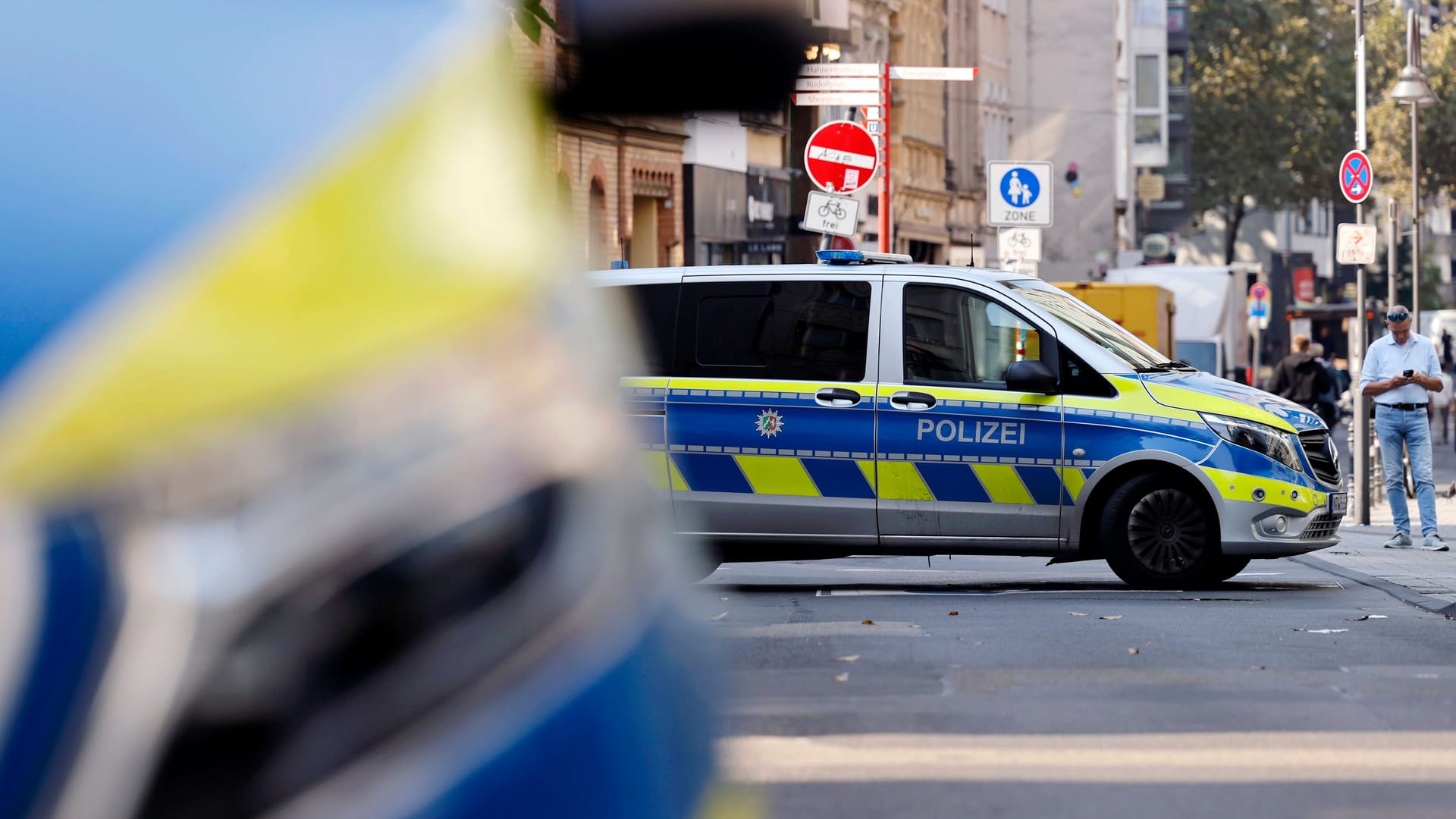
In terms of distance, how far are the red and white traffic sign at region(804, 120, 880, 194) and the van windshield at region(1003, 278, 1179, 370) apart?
24.3 feet

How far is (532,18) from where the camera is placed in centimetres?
168

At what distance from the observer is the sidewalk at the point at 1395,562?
11.1 metres

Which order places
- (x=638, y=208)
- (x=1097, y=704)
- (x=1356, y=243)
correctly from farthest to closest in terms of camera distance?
(x=638, y=208) → (x=1356, y=243) → (x=1097, y=704)

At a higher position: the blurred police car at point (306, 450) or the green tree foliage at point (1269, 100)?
the green tree foliage at point (1269, 100)

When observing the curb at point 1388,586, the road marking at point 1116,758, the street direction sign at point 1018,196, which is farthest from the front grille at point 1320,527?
the street direction sign at point 1018,196

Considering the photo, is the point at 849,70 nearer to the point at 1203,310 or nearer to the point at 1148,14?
the point at 1203,310

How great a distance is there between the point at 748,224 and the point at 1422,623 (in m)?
26.3

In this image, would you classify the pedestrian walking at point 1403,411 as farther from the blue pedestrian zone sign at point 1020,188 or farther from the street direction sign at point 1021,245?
the street direction sign at point 1021,245

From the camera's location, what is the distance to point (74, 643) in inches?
41.3

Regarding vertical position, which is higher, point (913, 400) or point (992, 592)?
point (913, 400)

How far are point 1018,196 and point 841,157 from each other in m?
3.39

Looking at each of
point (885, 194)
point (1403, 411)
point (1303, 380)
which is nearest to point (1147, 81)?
point (1303, 380)

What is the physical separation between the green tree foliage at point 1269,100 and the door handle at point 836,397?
6662 cm

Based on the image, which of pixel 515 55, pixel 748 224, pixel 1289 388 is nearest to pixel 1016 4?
pixel 748 224
